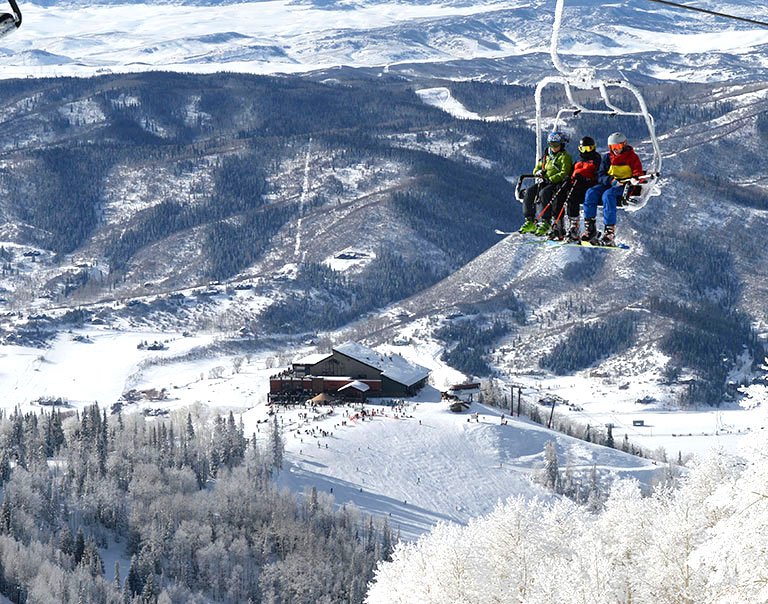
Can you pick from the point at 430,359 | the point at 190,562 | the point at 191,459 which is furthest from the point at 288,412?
the point at 430,359

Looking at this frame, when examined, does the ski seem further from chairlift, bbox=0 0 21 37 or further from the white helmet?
chairlift, bbox=0 0 21 37

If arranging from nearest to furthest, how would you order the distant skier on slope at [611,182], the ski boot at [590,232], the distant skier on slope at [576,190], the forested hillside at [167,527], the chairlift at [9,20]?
the chairlift at [9,20] < the distant skier on slope at [611,182] < the ski boot at [590,232] < the distant skier on slope at [576,190] < the forested hillside at [167,527]

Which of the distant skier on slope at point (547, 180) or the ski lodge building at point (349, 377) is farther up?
the distant skier on slope at point (547, 180)

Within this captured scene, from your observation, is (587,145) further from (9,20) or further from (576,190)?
(9,20)

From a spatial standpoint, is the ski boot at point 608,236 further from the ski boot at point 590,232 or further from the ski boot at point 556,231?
the ski boot at point 556,231

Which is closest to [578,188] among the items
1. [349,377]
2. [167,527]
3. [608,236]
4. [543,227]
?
[543,227]

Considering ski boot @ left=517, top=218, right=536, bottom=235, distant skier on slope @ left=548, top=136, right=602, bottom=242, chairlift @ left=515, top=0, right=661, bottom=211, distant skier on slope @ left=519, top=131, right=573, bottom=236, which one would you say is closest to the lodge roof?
ski boot @ left=517, top=218, right=536, bottom=235

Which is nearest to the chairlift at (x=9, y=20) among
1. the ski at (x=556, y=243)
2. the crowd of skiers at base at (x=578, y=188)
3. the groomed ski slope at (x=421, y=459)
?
the ski at (x=556, y=243)

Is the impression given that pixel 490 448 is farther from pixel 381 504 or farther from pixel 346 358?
pixel 346 358

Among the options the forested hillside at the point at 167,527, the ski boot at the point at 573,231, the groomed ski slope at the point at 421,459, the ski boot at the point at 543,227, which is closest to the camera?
the ski boot at the point at 573,231
